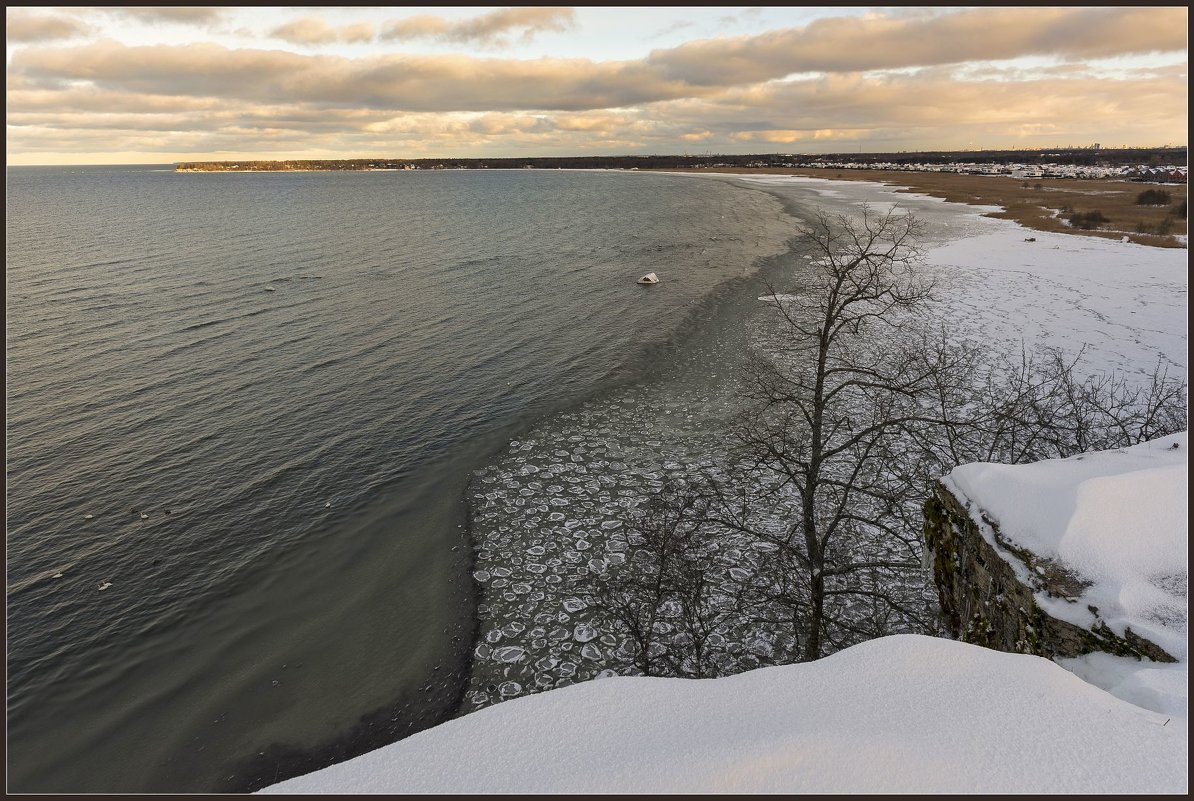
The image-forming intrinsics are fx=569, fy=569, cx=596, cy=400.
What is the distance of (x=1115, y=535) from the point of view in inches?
259

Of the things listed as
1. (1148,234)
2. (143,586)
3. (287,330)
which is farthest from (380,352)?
(1148,234)

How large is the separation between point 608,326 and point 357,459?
17.0 meters

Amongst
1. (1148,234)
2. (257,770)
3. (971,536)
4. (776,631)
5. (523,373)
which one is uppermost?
(1148,234)

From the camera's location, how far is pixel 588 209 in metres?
92.1

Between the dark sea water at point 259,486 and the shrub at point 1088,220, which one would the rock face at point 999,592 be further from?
the shrub at point 1088,220

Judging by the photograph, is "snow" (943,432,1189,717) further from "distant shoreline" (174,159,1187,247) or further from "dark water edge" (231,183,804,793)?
"distant shoreline" (174,159,1187,247)

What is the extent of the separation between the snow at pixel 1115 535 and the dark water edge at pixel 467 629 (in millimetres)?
9308

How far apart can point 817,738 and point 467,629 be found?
377 inches

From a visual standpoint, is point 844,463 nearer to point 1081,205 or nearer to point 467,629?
point 467,629

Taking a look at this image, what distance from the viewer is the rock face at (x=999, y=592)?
19.6 feet

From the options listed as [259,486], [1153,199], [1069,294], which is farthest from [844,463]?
[1153,199]

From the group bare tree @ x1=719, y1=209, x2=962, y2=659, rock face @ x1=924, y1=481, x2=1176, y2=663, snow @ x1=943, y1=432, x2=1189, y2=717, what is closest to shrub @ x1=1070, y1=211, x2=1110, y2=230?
bare tree @ x1=719, y1=209, x2=962, y2=659

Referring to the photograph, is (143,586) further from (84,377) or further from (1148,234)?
(1148,234)

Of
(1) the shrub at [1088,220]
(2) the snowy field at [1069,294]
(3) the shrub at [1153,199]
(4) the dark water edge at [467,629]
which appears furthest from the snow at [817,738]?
(3) the shrub at [1153,199]
